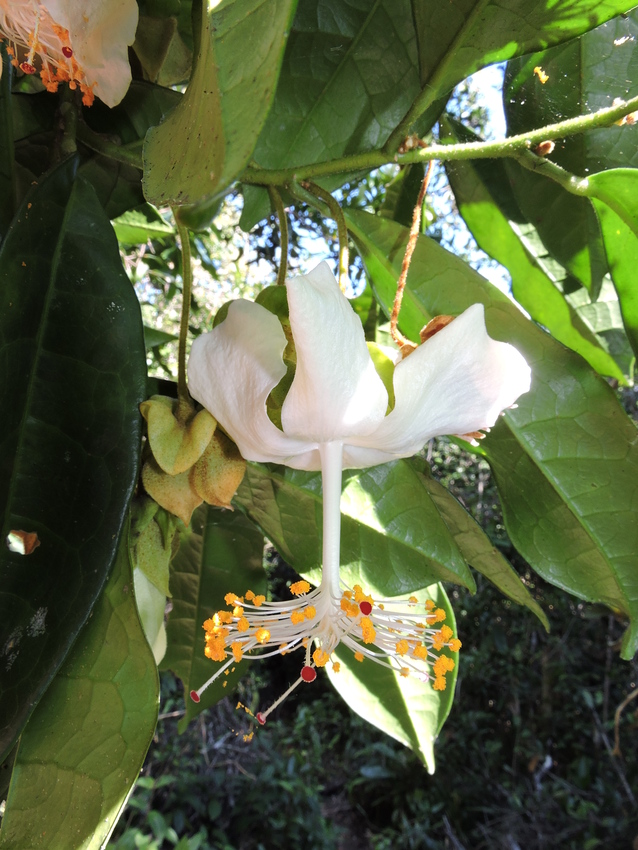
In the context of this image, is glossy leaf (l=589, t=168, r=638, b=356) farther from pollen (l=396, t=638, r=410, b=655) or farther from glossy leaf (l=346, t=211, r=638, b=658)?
pollen (l=396, t=638, r=410, b=655)

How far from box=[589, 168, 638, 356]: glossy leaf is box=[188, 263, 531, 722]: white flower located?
0.15 m

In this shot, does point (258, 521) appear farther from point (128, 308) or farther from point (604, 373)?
point (604, 373)

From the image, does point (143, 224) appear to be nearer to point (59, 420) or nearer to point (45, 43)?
point (45, 43)

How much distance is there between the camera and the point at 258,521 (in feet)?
2.19

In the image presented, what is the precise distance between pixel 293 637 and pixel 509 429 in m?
0.27

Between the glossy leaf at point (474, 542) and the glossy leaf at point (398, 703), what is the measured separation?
126 millimetres

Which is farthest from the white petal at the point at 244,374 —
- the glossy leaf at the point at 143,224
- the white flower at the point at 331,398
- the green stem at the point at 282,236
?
the glossy leaf at the point at 143,224

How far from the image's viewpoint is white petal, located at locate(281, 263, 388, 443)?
1.29ft

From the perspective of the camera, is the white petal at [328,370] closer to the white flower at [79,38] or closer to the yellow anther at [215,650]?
the yellow anther at [215,650]

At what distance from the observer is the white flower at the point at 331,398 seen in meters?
0.42

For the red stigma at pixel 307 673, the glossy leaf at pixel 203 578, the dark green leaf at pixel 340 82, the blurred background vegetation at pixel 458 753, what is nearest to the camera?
the red stigma at pixel 307 673

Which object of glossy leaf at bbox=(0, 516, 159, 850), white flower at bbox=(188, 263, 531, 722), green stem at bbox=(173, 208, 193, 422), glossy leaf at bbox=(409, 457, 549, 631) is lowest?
glossy leaf at bbox=(0, 516, 159, 850)

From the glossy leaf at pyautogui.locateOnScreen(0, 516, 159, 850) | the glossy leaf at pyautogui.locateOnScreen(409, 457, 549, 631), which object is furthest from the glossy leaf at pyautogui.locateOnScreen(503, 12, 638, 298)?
the glossy leaf at pyautogui.locateOnScreen(0, 516, 159, 850)

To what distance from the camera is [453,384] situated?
0.47 metres
